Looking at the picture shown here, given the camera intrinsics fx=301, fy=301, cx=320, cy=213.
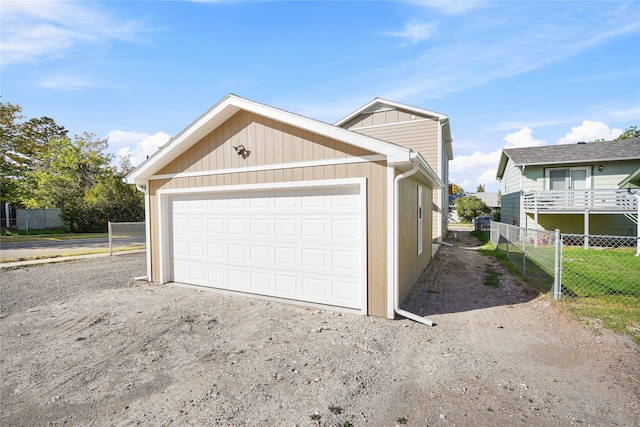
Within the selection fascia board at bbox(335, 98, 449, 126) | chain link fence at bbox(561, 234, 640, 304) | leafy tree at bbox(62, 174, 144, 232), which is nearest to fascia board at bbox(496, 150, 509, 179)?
fascia board at bbox(335, 98, 449, 126)

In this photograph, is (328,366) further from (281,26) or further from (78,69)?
(78,69)

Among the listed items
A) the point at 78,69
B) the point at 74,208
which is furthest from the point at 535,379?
the point at 74,208

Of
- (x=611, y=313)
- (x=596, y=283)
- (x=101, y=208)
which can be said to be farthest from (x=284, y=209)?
(x=101, y=208)

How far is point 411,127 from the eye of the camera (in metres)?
13.6

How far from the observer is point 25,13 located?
6375 millimetres

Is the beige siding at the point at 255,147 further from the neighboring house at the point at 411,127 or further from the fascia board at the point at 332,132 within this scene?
the neighboring house at the point at 411,127

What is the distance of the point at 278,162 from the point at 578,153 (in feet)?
51.4

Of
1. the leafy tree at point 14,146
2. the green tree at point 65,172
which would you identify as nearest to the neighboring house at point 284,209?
the leafy tree at point 14,146

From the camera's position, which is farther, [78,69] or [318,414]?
[78,69]

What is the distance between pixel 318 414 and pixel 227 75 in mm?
8657

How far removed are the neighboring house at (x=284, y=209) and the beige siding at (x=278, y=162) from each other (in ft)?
0.06

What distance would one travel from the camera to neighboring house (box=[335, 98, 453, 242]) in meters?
13.1

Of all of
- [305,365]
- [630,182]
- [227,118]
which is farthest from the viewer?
[630,182]

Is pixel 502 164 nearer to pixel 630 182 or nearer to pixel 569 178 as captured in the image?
pixel 569 178
